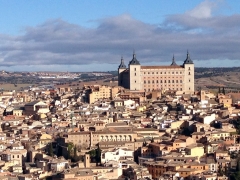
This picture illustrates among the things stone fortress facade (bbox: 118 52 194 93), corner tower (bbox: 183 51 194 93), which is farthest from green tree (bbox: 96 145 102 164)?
corner tower (bbox: 183 51 194 93)

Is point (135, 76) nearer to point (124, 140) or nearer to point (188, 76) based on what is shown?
point (188, 76)

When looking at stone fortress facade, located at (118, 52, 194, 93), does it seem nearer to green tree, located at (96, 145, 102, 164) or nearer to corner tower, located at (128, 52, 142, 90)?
corner tower, located at (128, 52, 142, 90)

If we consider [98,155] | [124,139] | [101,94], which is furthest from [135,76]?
[98,155]

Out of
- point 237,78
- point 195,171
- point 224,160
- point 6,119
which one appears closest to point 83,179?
point 195,171

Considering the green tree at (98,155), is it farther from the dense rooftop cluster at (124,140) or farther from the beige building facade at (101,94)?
the beige building facade at (101,94)

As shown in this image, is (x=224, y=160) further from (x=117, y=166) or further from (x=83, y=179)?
(x=83, y=179)

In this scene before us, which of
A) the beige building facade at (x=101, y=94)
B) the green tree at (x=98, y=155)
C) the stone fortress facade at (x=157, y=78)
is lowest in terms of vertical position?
the green tree at (x=98, y=155)

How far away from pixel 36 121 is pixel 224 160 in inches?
668

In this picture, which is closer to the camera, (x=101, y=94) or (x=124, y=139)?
(x=124, y=139)

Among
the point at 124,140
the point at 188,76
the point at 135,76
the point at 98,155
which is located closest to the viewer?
the point at 98,155

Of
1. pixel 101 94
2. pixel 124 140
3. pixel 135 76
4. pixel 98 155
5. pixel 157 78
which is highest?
pixel 135 76

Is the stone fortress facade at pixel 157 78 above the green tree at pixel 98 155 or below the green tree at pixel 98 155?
above

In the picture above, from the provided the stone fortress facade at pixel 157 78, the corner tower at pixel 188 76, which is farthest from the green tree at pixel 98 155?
the corner tower at pixel 188 76

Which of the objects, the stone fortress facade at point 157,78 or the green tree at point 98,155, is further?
the stone fortress facade at point 157,78
